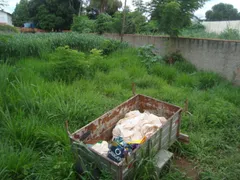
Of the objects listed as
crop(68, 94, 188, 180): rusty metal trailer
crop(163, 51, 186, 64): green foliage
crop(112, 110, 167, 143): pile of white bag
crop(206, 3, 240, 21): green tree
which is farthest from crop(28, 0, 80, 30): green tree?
crop(206, 3, 240, 21): green tree

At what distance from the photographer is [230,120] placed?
3.20 m

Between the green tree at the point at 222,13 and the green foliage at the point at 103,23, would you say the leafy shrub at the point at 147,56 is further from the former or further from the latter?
the green tree at the point at 222,13

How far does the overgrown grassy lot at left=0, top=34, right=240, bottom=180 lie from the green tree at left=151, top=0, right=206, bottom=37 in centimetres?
169

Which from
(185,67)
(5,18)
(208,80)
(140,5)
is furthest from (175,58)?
(5,18)

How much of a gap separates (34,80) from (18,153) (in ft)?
6.48

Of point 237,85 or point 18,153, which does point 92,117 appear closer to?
point 18,153

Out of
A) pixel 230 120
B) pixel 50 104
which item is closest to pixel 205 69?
pixel 230 120

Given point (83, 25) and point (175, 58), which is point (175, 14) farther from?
point (83, 25)

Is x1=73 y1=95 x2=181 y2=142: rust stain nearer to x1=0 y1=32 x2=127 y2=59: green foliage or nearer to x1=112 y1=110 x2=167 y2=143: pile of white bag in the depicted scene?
x1=112 y1=110 x2=167 y2=143: pile of white bag

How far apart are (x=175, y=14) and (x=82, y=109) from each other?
15.4ft

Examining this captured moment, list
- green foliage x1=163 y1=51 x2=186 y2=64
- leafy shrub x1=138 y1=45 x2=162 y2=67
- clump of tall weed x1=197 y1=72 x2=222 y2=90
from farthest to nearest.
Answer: green foliage x1=163 y1=51 x2=186 y2=64, leafy shrub x1=138 y1=45 x2=162 y2=67, clump of tall weed x1=197 y1=72 x2=222 y2=90

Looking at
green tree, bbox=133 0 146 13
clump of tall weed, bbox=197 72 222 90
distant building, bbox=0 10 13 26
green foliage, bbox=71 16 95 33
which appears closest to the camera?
clump of tall weed, bbox=197 72 222 90

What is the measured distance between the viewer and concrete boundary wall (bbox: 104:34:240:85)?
4908 mm

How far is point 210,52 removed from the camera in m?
5.48
